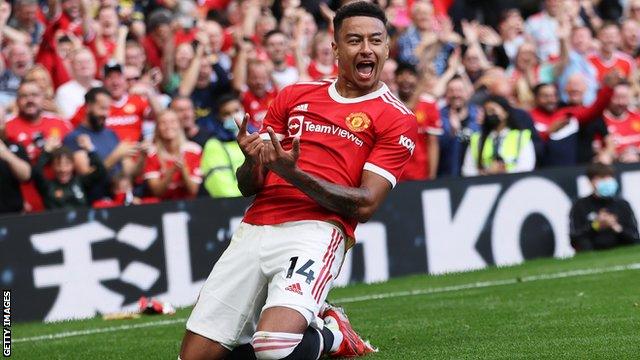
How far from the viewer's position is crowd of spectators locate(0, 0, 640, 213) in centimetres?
1434

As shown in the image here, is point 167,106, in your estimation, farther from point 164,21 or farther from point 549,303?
point 549,303

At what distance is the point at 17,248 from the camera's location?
12.8m

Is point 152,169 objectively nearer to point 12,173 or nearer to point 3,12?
point 12,173

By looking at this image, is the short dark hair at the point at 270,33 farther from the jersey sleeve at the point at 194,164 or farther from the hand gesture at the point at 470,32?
the hand gesture at the point at 470,32

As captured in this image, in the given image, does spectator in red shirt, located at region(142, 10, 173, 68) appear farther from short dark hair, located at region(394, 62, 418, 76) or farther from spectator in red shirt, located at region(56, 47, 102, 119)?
short dark hair, located at region(394, 62, 418, 76)

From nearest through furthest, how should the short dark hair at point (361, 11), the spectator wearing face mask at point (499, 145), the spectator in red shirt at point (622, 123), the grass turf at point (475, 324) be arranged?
the short dark hair at point (361, 11)
the grass turf at point (475, 324)
the spectator wearing face mask at point (499, 145)
the spectator in red shirt at point (622, 123)

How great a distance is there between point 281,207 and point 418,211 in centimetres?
704

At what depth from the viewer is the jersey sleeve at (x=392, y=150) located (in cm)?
800

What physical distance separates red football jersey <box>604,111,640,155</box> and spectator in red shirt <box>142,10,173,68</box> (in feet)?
18.3

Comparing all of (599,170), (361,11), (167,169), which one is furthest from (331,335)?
(599,170)

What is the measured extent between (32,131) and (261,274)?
6832 millimetres

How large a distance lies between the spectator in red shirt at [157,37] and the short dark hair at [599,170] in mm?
5222

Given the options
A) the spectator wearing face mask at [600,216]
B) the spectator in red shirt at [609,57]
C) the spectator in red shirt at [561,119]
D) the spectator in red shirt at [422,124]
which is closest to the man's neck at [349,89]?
the spectator in red shirt at [422,124]

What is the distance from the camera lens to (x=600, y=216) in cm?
1564
